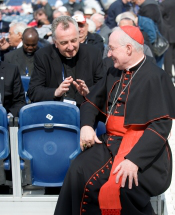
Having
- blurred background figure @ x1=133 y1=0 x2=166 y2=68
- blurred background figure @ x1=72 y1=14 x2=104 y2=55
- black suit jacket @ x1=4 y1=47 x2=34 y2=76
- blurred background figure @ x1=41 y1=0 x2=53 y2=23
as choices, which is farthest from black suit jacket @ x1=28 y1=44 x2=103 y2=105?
blurred background figure @ x1=41 y1=0 x2=53 y2=23

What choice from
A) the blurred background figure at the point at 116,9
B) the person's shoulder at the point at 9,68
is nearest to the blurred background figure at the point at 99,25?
the blurred background figure at the point at 116,9

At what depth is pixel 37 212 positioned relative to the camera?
3.85 metres

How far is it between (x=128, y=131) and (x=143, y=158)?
35 cm

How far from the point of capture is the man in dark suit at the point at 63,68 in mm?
4309

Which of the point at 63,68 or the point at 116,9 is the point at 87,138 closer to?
the point at 63,68

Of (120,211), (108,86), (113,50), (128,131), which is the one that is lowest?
(120,211)

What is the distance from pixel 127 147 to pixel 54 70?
1446 millimetres

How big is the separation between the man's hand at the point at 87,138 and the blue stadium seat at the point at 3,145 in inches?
25.7

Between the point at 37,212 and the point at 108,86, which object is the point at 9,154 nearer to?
the point at 37,212

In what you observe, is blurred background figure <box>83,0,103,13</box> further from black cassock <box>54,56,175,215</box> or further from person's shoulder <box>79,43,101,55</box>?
black cassock <box>54,56,175,215</box>

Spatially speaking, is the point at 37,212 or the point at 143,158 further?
the point at 37,212

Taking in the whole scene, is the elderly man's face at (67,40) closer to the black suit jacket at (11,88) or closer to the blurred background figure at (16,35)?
the black suit jacket at (11,88)

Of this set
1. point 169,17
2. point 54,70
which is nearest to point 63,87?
point 54,70

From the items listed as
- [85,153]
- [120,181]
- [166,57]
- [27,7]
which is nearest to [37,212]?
[85,153]
